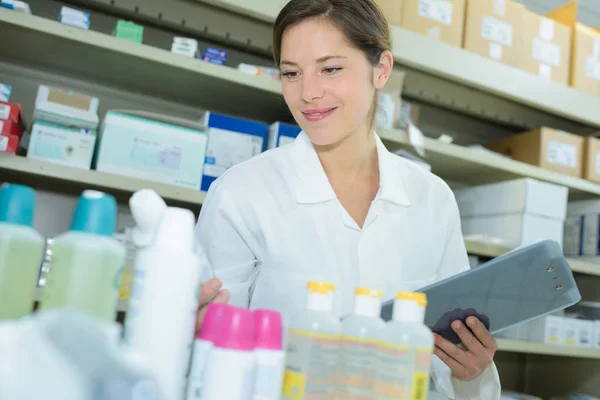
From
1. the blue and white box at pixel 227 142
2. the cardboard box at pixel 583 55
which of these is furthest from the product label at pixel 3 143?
the cardboard box at pixel 583 55

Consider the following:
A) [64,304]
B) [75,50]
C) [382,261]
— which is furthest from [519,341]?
[64,304]

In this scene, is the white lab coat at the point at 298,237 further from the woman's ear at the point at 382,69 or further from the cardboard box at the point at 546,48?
the cardboard box at the point at 546,48

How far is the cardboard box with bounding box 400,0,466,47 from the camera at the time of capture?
2150 millimetres

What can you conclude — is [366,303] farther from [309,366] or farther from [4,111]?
[4,111]

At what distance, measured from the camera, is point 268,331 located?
53cm

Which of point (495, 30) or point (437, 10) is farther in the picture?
point (495, 30)

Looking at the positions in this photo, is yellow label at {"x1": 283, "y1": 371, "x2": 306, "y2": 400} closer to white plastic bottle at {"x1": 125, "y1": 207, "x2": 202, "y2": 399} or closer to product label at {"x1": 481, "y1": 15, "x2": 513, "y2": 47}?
white plastic bottle at {"x1": 125, "y1": 207, "x2": 202, "y2": 399}

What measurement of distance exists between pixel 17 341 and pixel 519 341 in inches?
81.5

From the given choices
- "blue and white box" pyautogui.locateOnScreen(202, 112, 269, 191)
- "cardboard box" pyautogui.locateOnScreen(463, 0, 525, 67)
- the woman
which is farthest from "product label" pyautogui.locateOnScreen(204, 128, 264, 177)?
"cardboard box" pyautogui.locateOnScreen(463, 0, 525, 67)

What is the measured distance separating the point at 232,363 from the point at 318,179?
0.72 metres

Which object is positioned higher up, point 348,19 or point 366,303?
point 348,19

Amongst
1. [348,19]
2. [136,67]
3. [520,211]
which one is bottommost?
[520,211]

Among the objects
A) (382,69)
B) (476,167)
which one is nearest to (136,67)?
(382,69)

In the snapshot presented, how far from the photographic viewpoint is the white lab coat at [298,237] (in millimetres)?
1138
